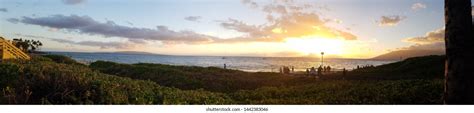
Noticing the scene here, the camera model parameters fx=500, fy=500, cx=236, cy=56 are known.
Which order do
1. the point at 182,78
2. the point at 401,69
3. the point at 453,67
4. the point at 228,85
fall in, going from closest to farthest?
the point at 453,67
the point at 228,85
the point at 182,78
the point at 401,69

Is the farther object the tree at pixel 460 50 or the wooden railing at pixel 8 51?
the wooden railing at pixel 8 51

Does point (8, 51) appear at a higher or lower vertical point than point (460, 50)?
higher

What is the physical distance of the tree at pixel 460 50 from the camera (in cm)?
714

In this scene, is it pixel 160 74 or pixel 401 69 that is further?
pixel 401 69

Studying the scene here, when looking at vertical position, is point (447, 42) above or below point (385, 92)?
above

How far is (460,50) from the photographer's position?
7184 mm

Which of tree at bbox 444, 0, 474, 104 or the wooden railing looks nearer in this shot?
tree at bbox 444, 0, 474, 104

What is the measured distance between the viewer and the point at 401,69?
30203 millimetres

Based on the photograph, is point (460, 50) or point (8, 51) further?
point (8, 51)

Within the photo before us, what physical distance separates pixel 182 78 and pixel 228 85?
12.6 ft

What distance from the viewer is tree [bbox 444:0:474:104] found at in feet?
23.4
